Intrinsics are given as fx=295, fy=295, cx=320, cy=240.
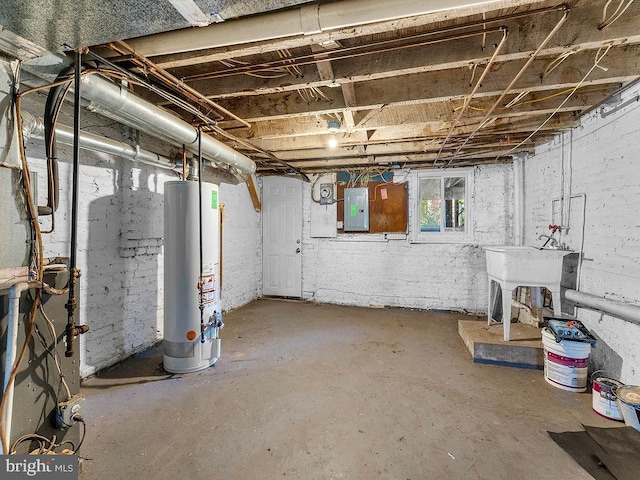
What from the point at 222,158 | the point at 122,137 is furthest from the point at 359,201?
the point at 122,137

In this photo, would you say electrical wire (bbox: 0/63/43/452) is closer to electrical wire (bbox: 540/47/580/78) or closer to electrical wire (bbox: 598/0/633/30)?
electrical wire (bbox: 598/0/633/30)

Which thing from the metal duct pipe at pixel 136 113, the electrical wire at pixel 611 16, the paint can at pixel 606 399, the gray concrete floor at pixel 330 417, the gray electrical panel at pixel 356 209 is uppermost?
the electrical wire at pixel 611 16

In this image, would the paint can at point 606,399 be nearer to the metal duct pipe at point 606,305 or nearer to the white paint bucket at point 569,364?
the white paint bucket at point 569,364

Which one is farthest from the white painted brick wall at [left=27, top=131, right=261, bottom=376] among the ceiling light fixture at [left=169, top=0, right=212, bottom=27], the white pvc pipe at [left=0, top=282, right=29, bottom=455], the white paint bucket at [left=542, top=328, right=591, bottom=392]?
the white paint bucket at [left=542, top=328, right=591, bottom=392]

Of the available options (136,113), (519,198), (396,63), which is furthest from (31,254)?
(519,198)

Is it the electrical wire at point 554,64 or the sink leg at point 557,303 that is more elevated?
the electrical wire at point 554,64

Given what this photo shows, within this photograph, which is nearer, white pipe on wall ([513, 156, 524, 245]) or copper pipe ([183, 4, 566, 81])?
copper pipe ([183, 4, 566, 81])

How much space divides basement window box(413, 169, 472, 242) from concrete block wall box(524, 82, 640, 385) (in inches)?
55.0

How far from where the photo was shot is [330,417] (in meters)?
1.99

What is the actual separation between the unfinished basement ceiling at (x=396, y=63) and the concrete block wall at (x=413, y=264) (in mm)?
1240

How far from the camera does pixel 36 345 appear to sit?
1.17 meters

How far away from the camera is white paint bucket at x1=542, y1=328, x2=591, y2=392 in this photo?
2.31 metres

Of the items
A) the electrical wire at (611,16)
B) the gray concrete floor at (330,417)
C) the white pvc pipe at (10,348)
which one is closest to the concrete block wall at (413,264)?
the gray concrete floor at (330,417)

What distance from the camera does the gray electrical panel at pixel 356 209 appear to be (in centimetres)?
480
